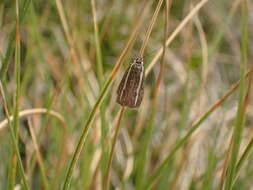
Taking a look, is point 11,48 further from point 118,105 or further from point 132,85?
point 118,105

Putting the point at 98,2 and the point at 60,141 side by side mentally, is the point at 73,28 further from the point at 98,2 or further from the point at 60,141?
the point at 98,2

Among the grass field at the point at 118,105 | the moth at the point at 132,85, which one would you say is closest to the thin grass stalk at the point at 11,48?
the grass field at the point at 118,105

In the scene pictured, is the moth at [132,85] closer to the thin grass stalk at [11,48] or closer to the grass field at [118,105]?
the grass field at [118,105]

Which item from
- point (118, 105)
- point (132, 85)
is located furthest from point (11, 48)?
point (118, 105)

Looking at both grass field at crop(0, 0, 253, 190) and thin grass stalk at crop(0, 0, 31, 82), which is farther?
grass field at crop(0, 0, 253, 190)

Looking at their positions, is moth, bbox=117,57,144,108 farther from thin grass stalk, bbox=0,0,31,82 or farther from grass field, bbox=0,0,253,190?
thin grass stalk, bbox=0,0,31,82

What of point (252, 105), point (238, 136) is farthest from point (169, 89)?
point (238, 136)

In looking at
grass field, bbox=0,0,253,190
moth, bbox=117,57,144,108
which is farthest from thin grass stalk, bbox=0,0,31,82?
moth, bbox=117,57,144,108
